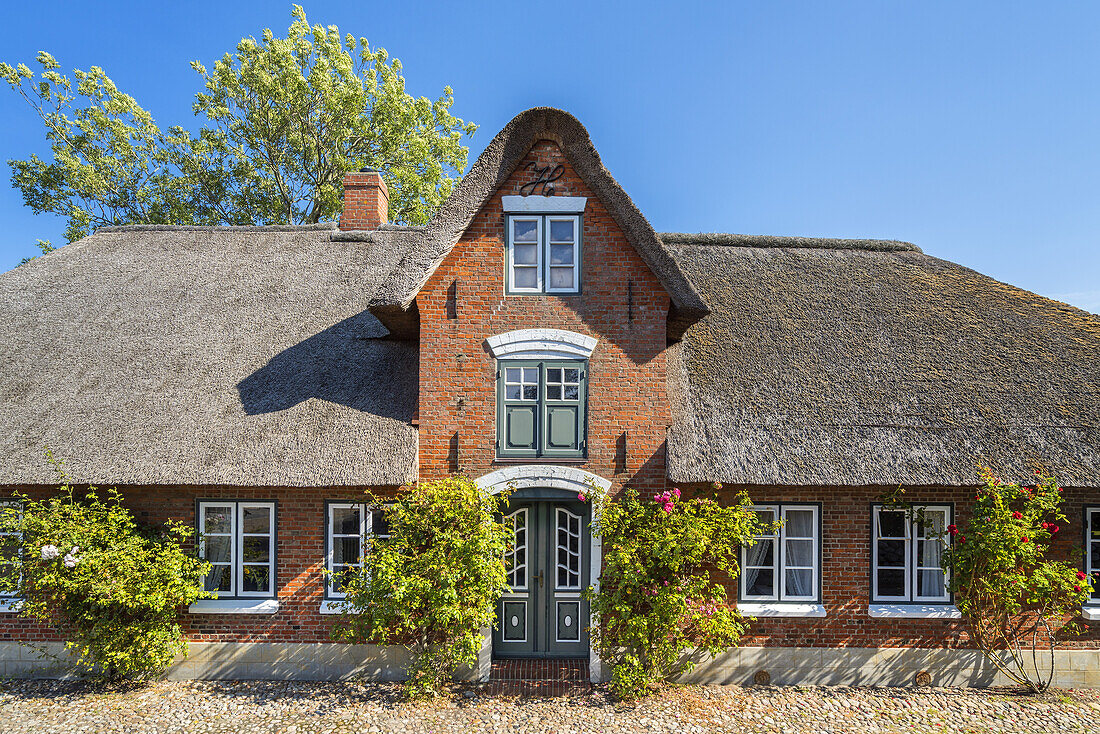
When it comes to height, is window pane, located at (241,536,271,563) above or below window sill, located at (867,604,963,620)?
above

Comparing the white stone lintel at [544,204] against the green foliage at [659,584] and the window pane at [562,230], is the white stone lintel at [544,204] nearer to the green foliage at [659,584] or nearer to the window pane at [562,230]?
the window pane at [562,230]

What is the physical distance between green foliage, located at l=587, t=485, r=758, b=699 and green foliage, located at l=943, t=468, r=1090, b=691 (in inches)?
117

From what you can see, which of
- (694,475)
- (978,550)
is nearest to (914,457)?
(978,550)

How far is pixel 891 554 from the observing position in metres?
8.24

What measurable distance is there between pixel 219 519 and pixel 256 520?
1.73ft

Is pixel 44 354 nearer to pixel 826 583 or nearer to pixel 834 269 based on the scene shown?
pixel 826 583

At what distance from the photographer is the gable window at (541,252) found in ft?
27.6

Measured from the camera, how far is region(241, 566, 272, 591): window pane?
26.9 feet

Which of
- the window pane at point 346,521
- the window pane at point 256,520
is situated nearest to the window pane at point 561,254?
the window pane at point 346,521

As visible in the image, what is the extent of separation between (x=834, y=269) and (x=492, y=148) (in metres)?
6.95

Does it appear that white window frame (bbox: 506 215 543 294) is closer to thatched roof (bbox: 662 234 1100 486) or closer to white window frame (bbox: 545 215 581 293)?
white window frame (bbox: 545 215 581 293)

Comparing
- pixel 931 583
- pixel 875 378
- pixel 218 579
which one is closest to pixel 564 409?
pixel 875 378

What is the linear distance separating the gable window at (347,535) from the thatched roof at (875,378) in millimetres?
4232

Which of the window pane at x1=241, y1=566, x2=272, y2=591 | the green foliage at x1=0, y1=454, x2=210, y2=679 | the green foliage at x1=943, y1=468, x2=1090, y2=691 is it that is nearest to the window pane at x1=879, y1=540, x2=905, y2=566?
the green foliage at x1=943, y1=468, x2=1090, y2=691
